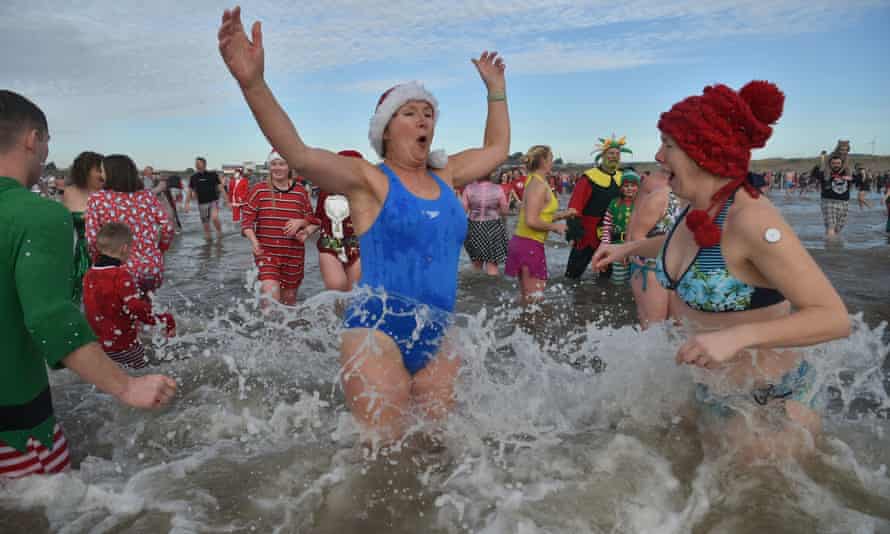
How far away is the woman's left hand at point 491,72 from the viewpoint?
373 centimetres

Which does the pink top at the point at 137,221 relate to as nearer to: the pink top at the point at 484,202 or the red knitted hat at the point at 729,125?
the red knitted hat at the point at 729,125

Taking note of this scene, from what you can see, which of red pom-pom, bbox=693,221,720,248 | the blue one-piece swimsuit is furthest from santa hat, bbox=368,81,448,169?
red pom-pom, bbox=693,221,720,248

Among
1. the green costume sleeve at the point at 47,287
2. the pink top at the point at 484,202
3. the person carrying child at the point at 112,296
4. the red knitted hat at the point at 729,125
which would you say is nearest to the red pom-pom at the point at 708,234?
the red knitted hat at the point at 729,125

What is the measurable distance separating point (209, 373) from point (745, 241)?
13.6 feet

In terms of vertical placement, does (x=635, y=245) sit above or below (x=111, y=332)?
above

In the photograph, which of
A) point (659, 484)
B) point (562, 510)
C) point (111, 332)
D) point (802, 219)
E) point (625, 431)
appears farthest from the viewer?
point (802, 219)

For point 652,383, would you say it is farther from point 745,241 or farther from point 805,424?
point 745,241

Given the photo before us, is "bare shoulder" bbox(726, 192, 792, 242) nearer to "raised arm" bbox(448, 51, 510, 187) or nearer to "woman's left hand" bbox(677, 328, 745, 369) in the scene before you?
"woman's left hand" bbox(677, 328, 745, 369)

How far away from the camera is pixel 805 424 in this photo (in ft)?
8.76

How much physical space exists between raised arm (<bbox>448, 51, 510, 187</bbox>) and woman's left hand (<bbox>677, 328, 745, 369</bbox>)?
167 cm

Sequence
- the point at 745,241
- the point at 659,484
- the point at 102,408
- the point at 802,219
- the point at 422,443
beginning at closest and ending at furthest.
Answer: the point at 745,241 → the point at 659,484 → the point at 422,443 → the point at 102,408 → the point at 802,219

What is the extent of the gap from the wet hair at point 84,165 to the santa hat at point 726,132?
17.2ft

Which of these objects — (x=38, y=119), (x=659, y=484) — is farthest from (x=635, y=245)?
(x=38, y=119)

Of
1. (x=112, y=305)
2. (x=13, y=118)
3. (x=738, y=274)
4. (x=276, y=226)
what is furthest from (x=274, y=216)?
(x=738, y=274)
